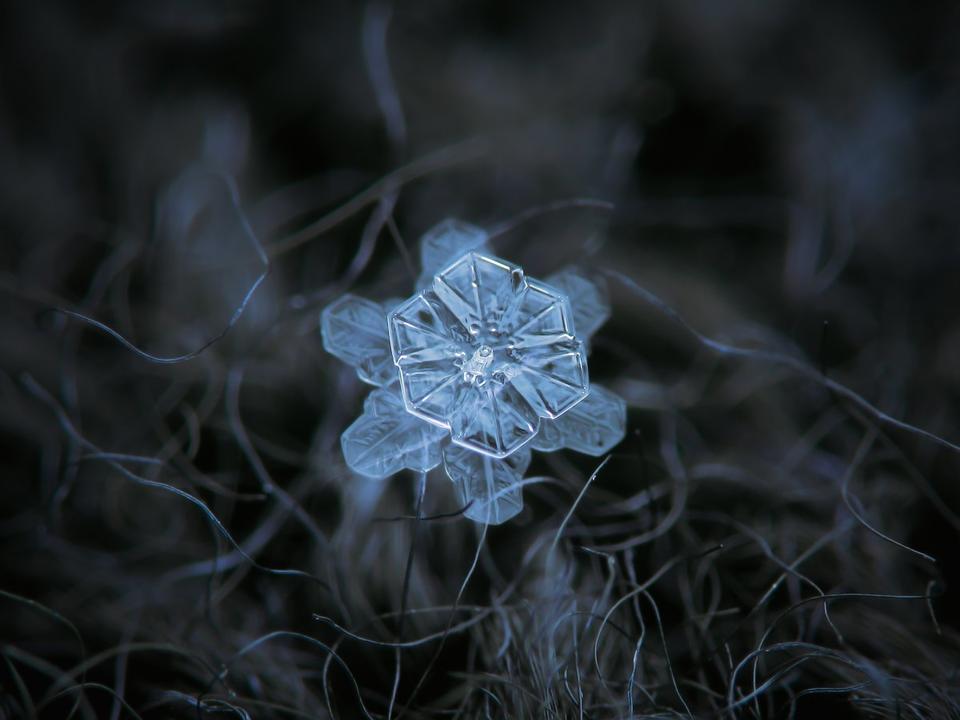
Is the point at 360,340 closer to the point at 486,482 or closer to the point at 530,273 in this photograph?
the point at 486,482

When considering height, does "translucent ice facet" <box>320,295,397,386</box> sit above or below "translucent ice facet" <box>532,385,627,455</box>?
above

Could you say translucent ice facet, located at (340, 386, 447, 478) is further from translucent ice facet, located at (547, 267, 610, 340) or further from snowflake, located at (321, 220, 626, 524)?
translucent ice facet, located at (547, 267, 610, 340)

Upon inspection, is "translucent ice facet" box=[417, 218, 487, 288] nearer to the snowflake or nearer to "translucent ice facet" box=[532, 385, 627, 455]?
the snowflake

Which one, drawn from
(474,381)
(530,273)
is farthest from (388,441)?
(530,273)

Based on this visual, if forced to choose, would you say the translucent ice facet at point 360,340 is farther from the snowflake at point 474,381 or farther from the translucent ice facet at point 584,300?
the translucent ice facet at point 584,300

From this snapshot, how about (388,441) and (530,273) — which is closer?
(388,441)

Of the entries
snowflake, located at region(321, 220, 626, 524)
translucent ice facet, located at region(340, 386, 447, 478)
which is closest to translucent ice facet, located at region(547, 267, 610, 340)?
snowflake, located at region(321, 220, 626, 524)
